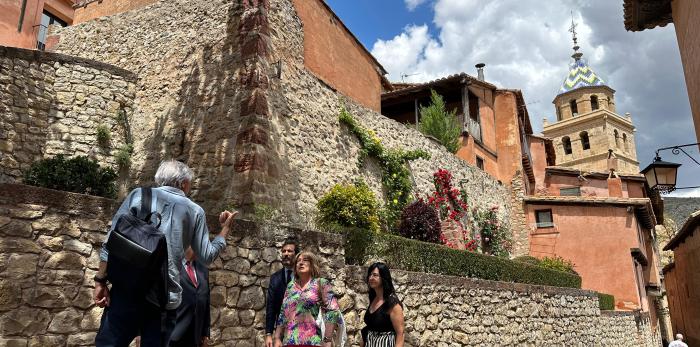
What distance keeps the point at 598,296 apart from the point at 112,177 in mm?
15246

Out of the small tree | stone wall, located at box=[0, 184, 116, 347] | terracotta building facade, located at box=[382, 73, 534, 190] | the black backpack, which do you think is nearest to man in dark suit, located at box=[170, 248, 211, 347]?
the black backpack

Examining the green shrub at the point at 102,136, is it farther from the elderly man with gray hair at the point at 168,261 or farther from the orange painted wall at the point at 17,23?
the elderly man with gray hair at the point at 168,261

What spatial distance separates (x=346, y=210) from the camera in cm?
888

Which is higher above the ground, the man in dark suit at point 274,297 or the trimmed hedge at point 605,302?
the man in dark suit at point 274,297

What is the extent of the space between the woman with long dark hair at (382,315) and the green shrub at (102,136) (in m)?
7.44

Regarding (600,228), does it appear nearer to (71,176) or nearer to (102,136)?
(102,136)

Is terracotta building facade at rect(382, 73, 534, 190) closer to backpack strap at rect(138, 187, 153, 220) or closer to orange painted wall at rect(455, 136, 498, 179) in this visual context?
orange painted wall at rect(455, 136, 498, 179)

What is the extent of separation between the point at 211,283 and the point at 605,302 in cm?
1632

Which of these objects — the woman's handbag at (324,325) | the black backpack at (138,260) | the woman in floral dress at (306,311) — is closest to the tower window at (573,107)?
the woman's handbag at (324,325)

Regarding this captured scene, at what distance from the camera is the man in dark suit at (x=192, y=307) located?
3139 millimetres

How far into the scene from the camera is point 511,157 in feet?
73.5

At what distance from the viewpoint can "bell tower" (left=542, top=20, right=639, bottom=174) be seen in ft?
153

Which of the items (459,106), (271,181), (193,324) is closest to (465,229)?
(459,106)

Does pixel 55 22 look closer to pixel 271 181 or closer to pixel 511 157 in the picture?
pixel 271 181
